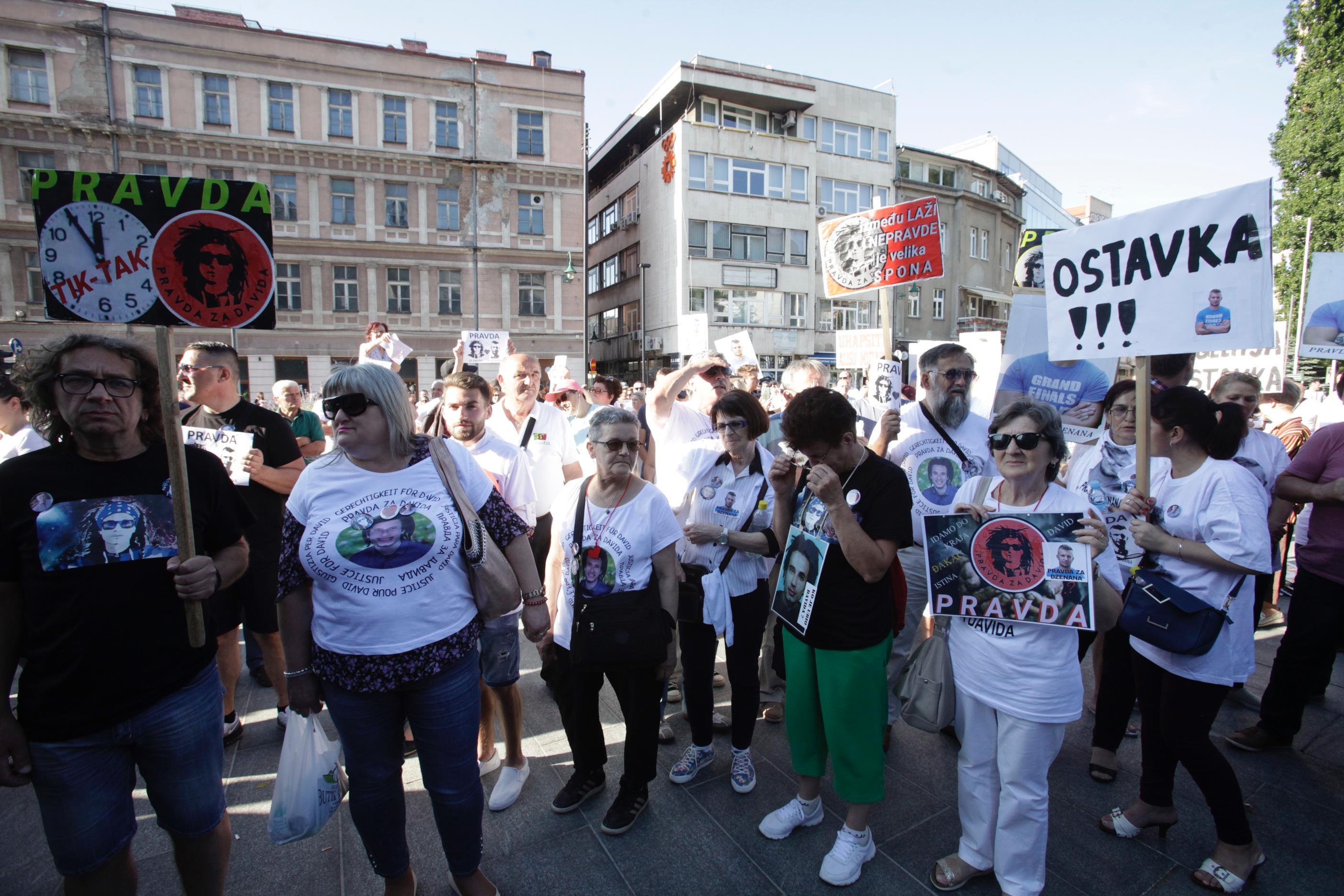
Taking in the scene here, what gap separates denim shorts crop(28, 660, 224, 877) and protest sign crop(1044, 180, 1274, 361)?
12.6 feet

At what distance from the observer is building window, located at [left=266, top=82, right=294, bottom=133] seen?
26078 mm

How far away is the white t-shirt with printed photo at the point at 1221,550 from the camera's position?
2.54 metres

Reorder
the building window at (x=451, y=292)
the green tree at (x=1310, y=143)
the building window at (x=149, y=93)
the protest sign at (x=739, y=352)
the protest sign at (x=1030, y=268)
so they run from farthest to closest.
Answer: the building window at (x=451, y=292) < the building window at (x=149, y=93) < the green tree at (x=1310, y=143) < the protest sign at (x=1030, y=268) < the protest sign at (x=739, y=352)

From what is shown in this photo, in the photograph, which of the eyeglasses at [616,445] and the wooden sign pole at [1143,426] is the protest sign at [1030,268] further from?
the eyeglasses at [616,445]

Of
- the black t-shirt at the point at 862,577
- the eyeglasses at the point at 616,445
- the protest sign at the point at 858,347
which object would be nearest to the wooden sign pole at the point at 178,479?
the eyeglasses at the point at 616,445

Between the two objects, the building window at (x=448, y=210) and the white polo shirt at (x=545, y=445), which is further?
the building window at (x=448, y=210)

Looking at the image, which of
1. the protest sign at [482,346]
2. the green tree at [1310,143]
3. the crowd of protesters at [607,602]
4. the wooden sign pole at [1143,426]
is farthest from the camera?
the green tree at [1310,143]

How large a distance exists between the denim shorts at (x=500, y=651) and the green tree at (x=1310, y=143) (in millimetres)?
23934

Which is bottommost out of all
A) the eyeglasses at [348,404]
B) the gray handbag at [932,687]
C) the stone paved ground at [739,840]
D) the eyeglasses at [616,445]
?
the stone paved ground at [739,840]

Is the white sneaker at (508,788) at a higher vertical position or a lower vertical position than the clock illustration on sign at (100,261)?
lower

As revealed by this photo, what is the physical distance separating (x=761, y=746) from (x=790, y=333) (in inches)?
1137

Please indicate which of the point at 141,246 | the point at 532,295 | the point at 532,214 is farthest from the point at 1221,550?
the point at 532,214

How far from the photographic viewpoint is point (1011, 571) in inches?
94.7

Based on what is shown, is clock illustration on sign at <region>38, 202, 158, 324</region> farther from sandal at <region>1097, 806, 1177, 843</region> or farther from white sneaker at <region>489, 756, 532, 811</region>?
sandal at <region>1097, 806, 1177, 843</region>
